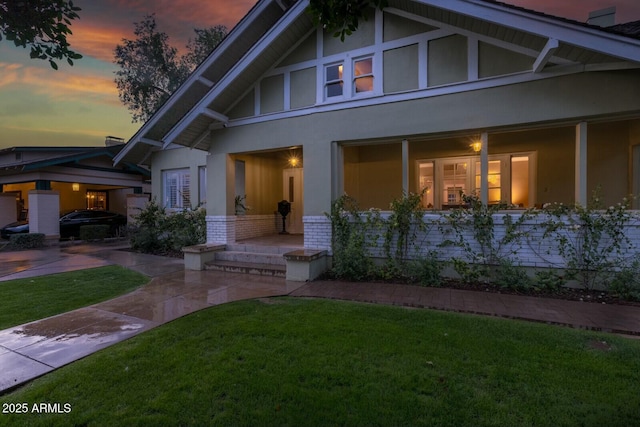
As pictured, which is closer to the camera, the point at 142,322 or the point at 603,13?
the point at 142,322

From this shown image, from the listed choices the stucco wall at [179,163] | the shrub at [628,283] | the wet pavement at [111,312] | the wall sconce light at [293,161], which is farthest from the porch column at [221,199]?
the shrub at [628,283]

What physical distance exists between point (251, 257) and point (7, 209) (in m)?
16.1

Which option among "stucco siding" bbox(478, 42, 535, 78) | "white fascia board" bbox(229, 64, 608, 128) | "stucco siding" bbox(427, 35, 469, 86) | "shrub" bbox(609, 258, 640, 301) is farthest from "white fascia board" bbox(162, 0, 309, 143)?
"shrub" bbox(609, 258, 640, 301)

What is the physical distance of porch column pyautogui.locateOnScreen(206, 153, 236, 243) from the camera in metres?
8.77

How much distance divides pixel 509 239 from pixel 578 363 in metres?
3.28

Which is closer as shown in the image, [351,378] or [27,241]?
[351,378]

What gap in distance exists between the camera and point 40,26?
11.0 ft

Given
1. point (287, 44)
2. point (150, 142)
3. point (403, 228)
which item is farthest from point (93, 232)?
point (403, 228)

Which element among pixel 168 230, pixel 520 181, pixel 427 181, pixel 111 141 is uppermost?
pixel 111 141

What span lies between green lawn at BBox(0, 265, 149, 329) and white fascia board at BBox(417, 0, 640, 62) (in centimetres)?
846

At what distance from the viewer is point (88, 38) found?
25.2 ft

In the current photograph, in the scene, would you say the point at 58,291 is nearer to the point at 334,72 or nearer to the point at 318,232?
the point at 318,232

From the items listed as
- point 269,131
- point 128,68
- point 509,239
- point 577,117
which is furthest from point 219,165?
point 128,68

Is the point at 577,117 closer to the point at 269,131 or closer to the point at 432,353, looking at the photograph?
the point at 432,353
